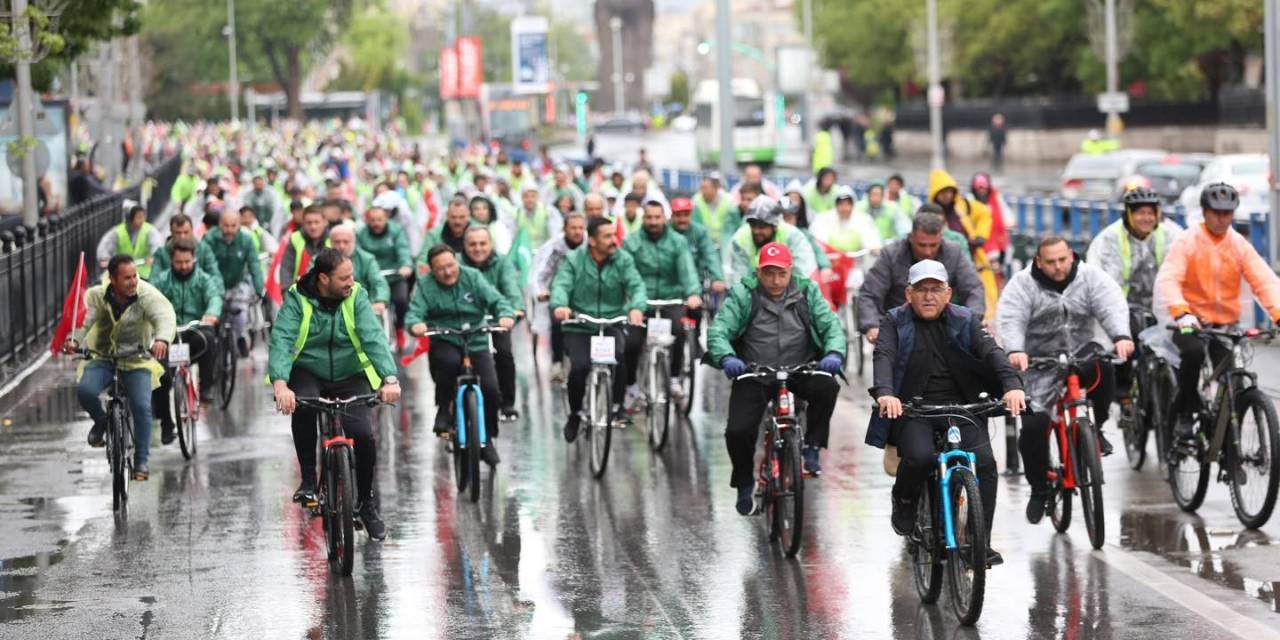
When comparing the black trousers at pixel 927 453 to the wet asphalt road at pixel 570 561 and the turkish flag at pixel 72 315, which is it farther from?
the turkish flag at pixel 72 315

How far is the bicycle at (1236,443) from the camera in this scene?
38.0 feet

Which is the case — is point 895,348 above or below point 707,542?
above

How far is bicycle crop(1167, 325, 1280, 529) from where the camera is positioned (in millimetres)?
11594

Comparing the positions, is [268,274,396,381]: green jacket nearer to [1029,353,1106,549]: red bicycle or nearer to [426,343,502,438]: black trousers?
[426,343,502,438]: black trousers

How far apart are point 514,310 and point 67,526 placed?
9.80ft

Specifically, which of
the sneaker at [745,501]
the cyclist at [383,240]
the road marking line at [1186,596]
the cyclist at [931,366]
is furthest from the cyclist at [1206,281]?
the cyclist at [383,240]

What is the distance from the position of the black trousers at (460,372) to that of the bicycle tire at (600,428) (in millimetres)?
670

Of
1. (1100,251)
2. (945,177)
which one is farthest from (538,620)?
(945,177)

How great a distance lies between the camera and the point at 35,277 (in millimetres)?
23688

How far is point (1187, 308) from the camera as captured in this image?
481 inches

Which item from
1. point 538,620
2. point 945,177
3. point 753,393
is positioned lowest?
point 538,620

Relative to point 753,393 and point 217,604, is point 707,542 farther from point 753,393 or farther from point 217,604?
Answer: point 217,604

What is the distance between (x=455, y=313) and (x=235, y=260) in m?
4.97

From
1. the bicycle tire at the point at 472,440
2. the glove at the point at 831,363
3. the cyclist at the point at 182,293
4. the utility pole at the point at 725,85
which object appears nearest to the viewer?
the glove at the point at 831,363
